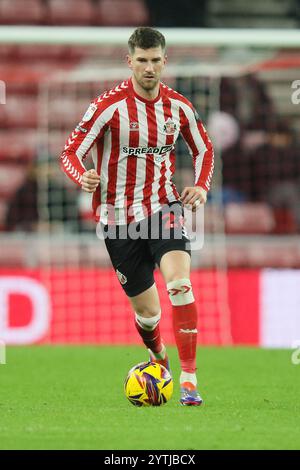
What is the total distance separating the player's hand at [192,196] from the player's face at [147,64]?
64 centimetres

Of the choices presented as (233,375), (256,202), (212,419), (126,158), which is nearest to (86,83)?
(256,202)

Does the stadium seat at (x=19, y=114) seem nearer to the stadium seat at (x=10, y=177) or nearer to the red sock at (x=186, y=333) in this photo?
the stadium seat at (x=10, y=177)

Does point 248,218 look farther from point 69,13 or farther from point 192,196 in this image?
point 192,196

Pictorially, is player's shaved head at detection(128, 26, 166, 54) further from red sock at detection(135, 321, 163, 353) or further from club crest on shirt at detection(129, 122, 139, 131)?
red sock at detection(135, 321, 163, 353)

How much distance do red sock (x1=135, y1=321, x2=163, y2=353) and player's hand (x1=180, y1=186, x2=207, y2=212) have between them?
93 cm

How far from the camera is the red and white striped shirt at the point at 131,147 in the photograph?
7031mm

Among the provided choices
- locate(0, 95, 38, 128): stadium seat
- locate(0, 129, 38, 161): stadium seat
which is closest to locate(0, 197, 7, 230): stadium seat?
locate(0, 129, 38, 161): stadium seat

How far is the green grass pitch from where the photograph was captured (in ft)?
17.5

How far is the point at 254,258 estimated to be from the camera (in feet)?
48.6

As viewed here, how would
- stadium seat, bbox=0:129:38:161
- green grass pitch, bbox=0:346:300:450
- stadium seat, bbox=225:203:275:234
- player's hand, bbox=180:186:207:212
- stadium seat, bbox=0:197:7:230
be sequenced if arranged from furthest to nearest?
stadium seat, bbox=0:129:38:161
stadium seat, bbox=225:203:275:234
stadium seat, bbox=0:197:7:230
player's hand, bbox=180:186:207:212
green grass pitch, bbox=0:346:300:450

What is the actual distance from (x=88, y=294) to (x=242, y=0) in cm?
701

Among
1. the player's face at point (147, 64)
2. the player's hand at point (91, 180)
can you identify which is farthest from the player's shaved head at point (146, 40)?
the player's hand at point (91, 180)

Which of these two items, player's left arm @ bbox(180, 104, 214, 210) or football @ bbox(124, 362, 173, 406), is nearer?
football @ bbox(124, 362, 173, 406)

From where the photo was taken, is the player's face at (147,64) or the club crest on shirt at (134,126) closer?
the player's face at (147,64)
